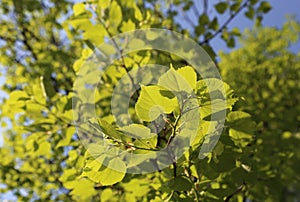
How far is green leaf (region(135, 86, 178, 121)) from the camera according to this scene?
73 centimetres

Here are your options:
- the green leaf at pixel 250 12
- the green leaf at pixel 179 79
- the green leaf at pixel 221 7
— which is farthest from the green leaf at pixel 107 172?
the green leaf at pixel 250 12

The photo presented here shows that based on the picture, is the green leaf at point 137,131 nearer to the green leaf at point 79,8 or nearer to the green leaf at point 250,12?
the green leaf at point 79,8

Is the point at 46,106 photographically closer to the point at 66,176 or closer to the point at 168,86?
the point at 66,176

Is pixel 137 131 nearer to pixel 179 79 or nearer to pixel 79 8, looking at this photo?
pixel 179 79

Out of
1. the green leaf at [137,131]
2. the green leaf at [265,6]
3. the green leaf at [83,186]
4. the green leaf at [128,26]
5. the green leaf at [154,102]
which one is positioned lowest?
the green leaf at [137,131]

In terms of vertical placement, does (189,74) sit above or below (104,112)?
below

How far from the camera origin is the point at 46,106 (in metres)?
1.65

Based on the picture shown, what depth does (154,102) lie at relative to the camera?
756mm

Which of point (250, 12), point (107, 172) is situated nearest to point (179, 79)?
point (107, 172)

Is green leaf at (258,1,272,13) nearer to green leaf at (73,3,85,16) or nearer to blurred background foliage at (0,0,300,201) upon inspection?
blurred background foliage at (0,0,300,201)

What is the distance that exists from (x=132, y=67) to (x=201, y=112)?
2.64 feet

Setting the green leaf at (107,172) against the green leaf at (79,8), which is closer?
the green leaf at (107,172)

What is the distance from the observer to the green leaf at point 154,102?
73 centimetres

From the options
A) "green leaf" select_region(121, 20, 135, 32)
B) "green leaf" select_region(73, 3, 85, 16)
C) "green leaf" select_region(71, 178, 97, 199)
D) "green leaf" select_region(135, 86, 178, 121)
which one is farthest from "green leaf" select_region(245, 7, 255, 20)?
"green leaf" select_region(135, 86, 178, 121)
